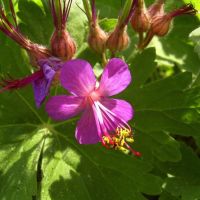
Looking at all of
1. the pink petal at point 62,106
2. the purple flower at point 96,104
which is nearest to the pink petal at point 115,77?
the purple flower at point 96,104

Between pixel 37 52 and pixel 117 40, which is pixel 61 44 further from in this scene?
pixel 117 40

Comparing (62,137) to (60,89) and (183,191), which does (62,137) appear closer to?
(60,89)

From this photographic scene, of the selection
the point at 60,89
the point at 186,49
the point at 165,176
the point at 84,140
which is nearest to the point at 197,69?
the point at 186,49

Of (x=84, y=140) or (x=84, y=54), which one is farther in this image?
(x=84, y=54)

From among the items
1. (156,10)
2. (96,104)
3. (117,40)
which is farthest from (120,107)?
(156,10)

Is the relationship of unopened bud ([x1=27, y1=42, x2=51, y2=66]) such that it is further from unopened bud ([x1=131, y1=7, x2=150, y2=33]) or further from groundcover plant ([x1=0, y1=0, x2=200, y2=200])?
unopened bud ([x1=131, y1=7, x2=150, y2=33])
